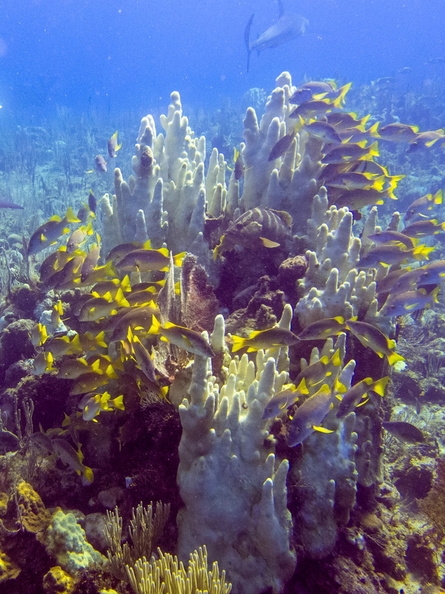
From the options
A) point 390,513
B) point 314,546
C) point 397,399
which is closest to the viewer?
point 314,546

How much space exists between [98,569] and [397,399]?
6.07 metres

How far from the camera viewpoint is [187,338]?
244 centimetres

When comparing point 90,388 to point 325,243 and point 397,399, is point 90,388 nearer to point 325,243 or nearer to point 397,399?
point 325,243

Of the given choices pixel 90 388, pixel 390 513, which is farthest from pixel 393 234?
pixel 90 388

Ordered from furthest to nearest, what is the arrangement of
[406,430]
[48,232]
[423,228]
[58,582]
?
[423,228] < [48,232] < [406,430] < [58,582]

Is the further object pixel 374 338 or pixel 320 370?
pixel 374 338

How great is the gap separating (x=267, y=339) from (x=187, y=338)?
2.20 feet

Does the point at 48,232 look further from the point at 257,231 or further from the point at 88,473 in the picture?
the point at 88,473

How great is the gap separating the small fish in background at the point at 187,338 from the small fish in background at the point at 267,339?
373 mm

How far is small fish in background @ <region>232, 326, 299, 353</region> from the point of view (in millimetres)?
2719

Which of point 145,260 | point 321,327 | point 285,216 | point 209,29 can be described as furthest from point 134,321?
point 209,29

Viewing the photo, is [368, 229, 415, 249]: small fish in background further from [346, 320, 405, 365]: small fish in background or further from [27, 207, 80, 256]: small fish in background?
[27, 207, 80, 256]: small fish in background

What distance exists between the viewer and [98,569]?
92.5 inches

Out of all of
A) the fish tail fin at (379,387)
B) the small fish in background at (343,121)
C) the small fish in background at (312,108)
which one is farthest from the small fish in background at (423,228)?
the fish tail fin at (379,387)
